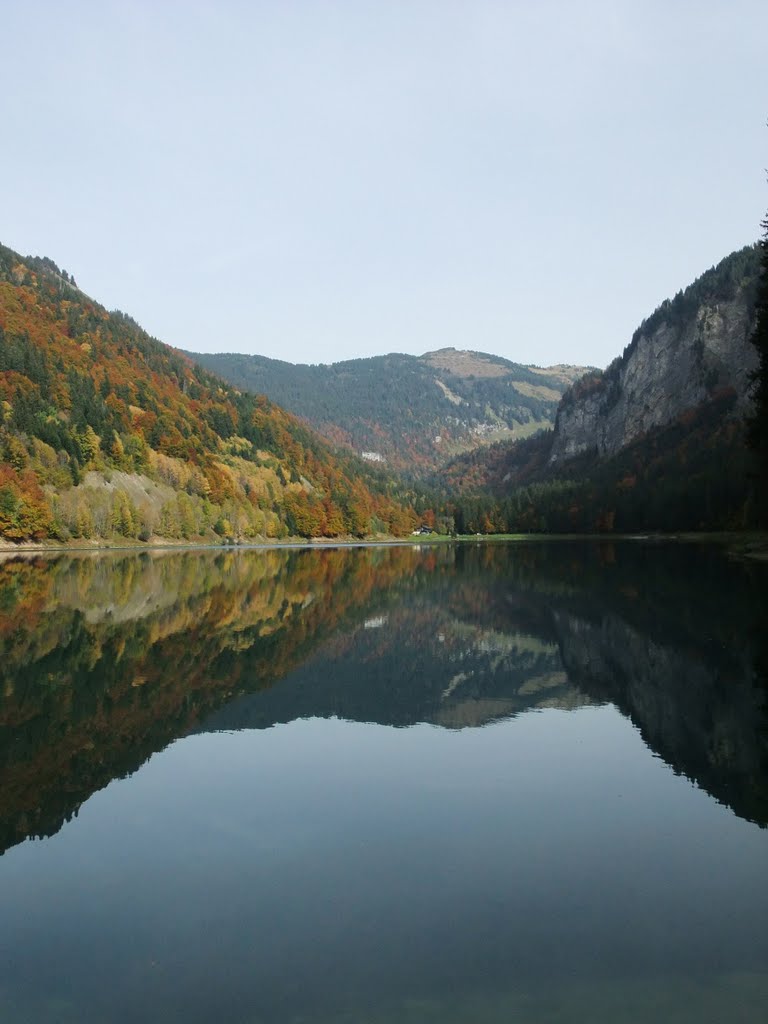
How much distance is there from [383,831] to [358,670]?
48.6 feet

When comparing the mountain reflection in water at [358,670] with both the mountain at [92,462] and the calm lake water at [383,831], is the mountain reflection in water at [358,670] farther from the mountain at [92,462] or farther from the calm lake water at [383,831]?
the mountain at [92,462]

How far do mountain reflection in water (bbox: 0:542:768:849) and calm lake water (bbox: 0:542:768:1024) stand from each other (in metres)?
0.15

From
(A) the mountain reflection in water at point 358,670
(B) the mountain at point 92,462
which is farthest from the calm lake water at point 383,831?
(B) the mountain at point 92,462

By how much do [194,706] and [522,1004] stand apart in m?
15.6

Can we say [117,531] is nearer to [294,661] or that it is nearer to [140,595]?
[140,595]

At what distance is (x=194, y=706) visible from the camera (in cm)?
2206

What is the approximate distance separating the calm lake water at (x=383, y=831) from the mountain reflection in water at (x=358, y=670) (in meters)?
0.15

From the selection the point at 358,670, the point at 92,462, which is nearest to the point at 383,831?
the point at 358,670

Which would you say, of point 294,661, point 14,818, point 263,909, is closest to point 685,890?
point 263,909

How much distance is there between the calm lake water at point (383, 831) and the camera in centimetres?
846

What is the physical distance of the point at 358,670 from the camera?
27.8 meters

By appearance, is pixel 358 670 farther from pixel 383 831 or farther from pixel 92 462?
pixel 92 462

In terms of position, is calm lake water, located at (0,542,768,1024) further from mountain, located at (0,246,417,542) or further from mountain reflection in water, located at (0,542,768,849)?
mountain, located at (0,246,417,542)

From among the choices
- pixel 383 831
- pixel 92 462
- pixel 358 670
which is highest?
pixel 92 462
